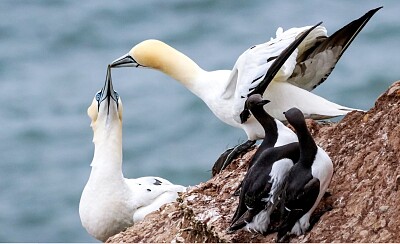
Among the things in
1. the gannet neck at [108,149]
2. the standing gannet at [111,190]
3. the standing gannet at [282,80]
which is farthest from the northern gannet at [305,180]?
the gannet neck at [108,149]

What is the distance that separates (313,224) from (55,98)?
45.7 ft

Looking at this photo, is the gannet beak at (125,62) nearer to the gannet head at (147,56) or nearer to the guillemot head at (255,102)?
the gannet head at (147,56)

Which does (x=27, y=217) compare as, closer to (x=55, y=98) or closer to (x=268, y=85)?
(x=55, y=98)

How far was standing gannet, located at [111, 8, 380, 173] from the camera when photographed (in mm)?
9281

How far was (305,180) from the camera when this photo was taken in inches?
280

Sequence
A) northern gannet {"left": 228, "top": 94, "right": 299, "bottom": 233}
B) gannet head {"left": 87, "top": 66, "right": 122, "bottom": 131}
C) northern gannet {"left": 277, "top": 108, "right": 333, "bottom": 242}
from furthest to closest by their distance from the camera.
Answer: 1. gannet head {"left": 87, "top": 66, "right": 122, "bottom": 131}
2. northern gannet {"left": 228, "top": 94, "right": 299, "bottom": 233}
3. northern gannet {"left": 277, "top": 108, "right": 333, "bottom": 242}

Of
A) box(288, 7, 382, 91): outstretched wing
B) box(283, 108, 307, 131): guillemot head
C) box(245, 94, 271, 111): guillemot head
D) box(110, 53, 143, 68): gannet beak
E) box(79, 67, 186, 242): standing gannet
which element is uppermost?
box(110, 53, 143, 68): gannet beak

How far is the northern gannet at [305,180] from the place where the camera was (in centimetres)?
711

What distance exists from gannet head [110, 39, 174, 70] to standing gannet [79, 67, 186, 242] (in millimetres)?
180

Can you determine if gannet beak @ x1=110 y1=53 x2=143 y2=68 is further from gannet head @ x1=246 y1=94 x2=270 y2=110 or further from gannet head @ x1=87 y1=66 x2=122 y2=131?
gannet head @ x1=246 y1=94 x2=270 y2=110

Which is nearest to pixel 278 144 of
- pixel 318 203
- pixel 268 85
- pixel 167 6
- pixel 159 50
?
pixel 318 203

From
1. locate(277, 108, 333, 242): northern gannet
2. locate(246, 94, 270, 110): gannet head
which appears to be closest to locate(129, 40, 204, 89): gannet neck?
locate(246, 94, 270, 110): gannet head

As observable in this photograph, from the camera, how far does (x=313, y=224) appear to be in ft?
24.0

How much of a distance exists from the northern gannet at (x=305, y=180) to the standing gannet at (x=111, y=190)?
2729 mm
